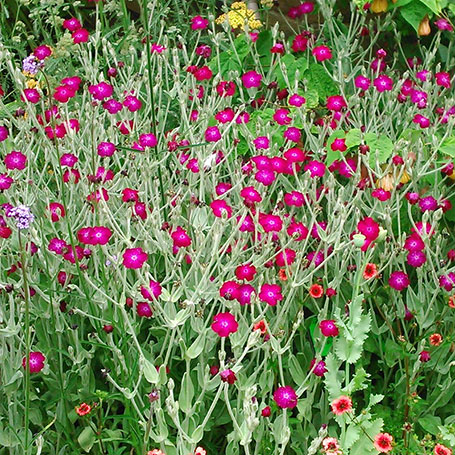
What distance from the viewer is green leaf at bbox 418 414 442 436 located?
2.09 m

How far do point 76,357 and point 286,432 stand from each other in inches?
23.4

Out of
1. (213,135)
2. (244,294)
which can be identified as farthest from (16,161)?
(244,294)

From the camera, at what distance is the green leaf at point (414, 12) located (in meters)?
3.03

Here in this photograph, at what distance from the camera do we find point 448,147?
2416 millimetres

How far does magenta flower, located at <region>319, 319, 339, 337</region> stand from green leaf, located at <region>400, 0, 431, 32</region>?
4.92 feet

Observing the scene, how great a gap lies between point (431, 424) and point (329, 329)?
41 cm

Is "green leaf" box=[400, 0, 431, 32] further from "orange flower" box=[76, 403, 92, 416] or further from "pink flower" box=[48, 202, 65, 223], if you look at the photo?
"orange flower" box=[76, 403, 92, 416]

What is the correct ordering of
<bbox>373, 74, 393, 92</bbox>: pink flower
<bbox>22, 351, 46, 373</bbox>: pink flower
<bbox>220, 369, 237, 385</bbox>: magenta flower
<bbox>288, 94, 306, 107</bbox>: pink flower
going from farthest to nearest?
1. <bbox>373, 74, 393, 92</bbox>: pink flower
2. <bbox>288, 94, 306, 107</bbox>: pink flower
3. <bbox>22, 351, 46, 373</bbox>: pink flower
4. <bbox>220, 369, 237, 385</bbox>: magenta flower

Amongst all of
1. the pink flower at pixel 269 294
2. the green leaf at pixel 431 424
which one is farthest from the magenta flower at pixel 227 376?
the green leaf at pixel 431 424

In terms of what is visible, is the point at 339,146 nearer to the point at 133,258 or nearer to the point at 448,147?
the point at 448,147

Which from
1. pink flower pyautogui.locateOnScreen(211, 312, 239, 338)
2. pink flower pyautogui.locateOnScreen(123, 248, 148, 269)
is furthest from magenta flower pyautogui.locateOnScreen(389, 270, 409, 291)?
pink flower pyautogui.locateOnScreen(123, 248, 148, 269)

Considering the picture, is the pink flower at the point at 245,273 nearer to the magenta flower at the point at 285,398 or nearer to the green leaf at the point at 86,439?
the magenta flower at the point at 285,398

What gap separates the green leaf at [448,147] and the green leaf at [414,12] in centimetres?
73

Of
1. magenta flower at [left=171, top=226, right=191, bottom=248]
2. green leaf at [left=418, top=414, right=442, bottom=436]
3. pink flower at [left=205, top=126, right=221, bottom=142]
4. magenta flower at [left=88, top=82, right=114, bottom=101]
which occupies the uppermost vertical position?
magenta flower at [left=88, top=82, right=114, bottom=101]
